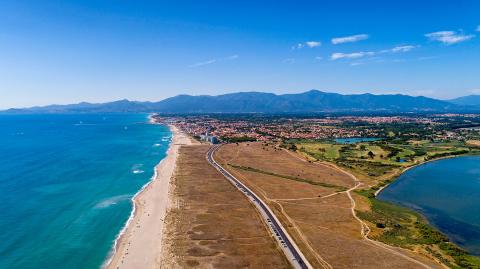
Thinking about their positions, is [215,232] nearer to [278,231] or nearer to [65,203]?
[278,231]

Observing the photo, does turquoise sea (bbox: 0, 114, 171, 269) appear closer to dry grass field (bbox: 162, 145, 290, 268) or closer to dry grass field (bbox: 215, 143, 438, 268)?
dry grass field (bbox: 162, 145, 290, 268)

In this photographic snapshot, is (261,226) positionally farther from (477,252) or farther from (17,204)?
(17,204)

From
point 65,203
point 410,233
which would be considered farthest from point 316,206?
point 65,203

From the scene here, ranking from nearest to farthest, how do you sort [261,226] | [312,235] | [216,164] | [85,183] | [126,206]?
[312,235]
[261,226]
[126,206]
[85,183]
[216,164]

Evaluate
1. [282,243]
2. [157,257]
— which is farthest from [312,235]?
[157,257]

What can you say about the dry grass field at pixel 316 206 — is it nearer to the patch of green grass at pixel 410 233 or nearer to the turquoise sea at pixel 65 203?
the patch of green grass at pixel 410 233

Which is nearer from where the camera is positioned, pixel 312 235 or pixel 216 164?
pixel 312 235

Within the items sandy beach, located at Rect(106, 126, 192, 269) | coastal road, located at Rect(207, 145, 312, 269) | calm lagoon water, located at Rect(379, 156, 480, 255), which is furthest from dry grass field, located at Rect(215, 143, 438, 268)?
sandy beach, located at Rect(106, 126, 192, 269)

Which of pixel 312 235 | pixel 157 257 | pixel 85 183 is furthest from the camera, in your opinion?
pixel 85 183
